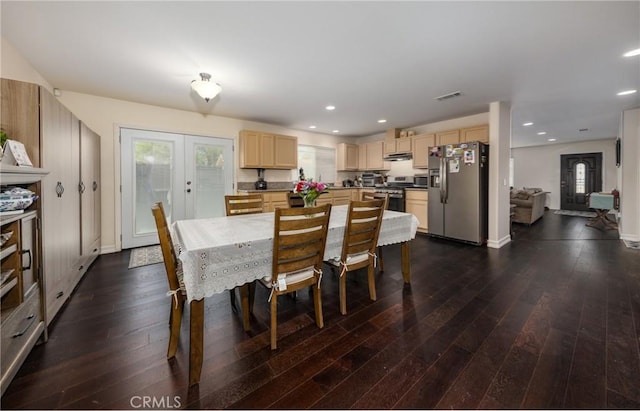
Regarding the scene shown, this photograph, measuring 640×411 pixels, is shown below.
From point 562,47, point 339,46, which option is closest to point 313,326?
point 339,46

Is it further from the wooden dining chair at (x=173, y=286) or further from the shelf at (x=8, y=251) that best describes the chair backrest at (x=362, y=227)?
the shelf at (x=8, y=251)

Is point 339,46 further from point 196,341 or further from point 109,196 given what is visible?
point 109,196

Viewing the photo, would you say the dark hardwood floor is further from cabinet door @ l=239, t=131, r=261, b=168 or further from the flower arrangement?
cabinet door @ l=239, t=131, r=261, b=168

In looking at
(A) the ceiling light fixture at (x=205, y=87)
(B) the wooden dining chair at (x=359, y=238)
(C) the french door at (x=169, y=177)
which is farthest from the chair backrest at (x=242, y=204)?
(C) the french door at (x=169, y=177)

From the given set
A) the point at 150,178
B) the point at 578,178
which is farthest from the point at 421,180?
the point at 578,178

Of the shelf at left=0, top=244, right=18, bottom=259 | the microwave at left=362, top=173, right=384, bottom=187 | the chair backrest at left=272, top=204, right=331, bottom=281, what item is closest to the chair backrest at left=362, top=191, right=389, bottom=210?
the chair backrest at left=272, top=204, right=331, bottom=281

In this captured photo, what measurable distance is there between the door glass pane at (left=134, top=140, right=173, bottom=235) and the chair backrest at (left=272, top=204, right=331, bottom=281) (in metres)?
3.47

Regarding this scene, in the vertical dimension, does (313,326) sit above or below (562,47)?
below

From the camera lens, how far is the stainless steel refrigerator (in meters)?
4.10

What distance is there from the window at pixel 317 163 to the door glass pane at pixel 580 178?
8047 mm

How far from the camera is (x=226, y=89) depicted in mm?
3393

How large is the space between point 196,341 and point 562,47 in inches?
152

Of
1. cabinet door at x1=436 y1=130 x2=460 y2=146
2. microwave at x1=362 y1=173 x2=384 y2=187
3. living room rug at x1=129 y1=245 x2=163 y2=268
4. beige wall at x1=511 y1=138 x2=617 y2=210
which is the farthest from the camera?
beige wall at x1=511 y1=138 x2=617 y2=210

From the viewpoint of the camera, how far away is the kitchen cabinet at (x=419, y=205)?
502 cm
